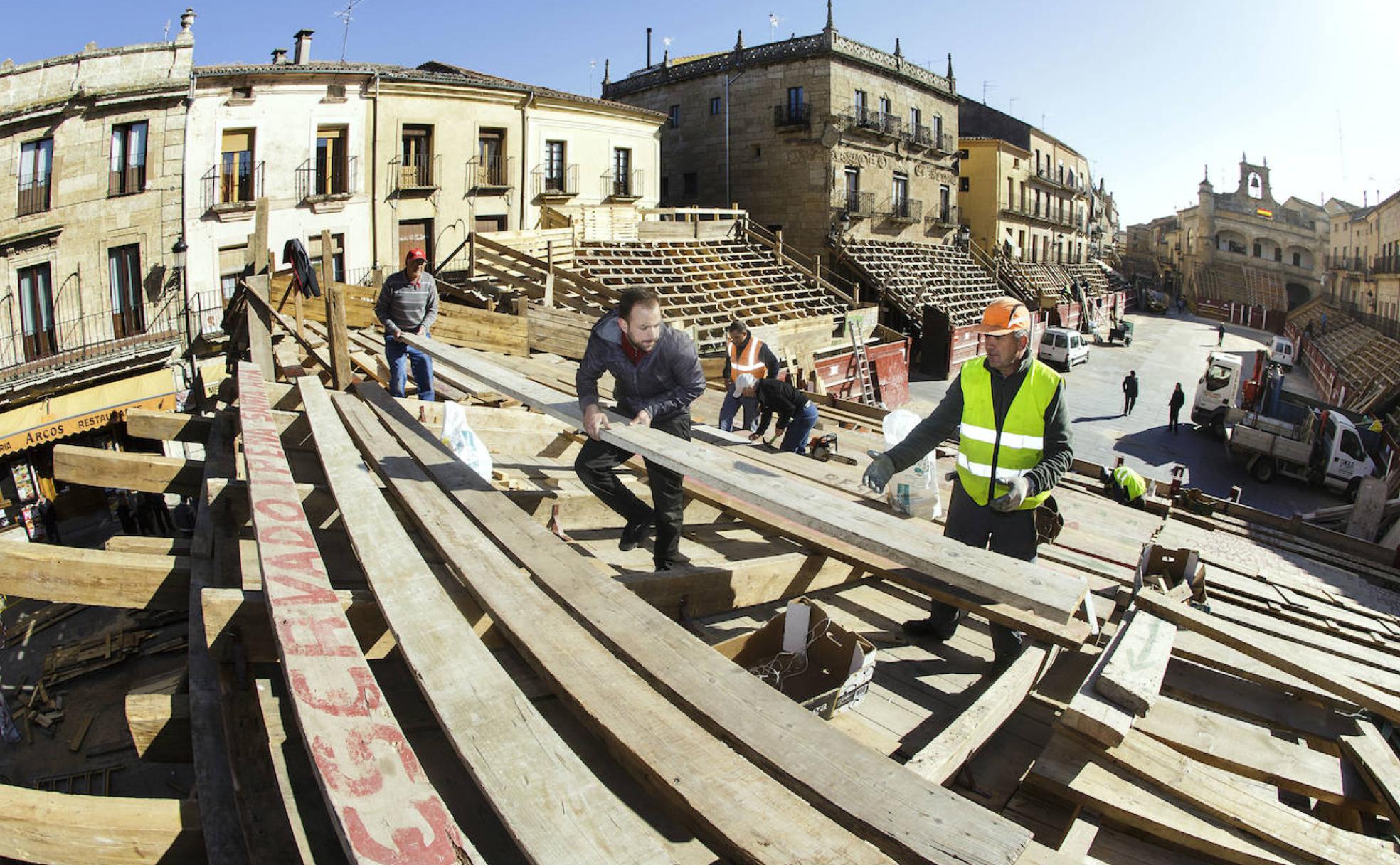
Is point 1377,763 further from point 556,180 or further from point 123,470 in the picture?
point 556,180

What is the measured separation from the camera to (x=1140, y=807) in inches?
107

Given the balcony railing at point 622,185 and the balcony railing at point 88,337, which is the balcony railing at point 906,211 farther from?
the balcony railing at point 88,337

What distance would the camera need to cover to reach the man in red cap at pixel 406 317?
800 cm

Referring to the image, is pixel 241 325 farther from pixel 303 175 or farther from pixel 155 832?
pixel 155 832

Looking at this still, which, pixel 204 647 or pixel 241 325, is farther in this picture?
pixel 241 325

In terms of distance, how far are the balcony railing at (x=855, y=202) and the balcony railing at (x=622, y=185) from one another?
9168 millimetres

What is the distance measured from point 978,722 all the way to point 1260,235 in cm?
8545

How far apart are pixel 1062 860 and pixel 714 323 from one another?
18.1 meters

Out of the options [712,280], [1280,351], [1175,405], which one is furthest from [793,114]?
[1280,351]

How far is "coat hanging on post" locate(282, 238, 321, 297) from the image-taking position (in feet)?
35.3

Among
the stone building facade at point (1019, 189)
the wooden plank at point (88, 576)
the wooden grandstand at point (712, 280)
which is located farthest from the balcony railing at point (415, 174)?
the stone building facade at point (1019, 189)

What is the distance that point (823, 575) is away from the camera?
14.4ft

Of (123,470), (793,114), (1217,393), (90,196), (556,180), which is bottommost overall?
(123,470)

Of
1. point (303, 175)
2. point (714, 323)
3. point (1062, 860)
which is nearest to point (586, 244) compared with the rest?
point (714, 323)
